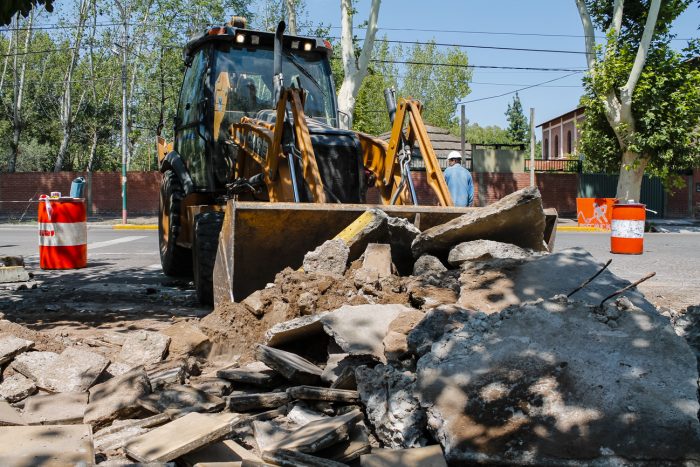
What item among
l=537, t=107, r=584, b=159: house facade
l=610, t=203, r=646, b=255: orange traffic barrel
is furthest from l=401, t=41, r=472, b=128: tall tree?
l=610, t=203, r=646, b=255: orange traffic barrel

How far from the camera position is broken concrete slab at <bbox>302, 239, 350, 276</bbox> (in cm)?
577

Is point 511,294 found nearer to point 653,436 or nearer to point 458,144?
point 653,436

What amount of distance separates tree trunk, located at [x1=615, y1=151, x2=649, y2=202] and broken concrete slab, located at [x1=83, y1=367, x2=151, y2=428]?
19.4m

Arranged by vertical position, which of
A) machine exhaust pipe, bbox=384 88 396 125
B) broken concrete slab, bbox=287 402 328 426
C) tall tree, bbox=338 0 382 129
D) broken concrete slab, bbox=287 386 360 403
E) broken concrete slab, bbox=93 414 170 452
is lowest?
broken concrete slab, bbox=93 414 170 452

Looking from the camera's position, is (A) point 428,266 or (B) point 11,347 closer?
(B) point 11,347

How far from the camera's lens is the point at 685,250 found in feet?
45.4

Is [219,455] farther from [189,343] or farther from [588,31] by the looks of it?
[588,31]

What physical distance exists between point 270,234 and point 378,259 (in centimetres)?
100

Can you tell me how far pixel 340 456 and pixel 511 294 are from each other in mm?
2106

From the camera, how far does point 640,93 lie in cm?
1981

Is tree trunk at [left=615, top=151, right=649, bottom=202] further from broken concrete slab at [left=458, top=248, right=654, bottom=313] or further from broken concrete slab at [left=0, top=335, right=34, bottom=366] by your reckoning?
broken concrete slab at [left=0, top=335, right=34, bottom=366]

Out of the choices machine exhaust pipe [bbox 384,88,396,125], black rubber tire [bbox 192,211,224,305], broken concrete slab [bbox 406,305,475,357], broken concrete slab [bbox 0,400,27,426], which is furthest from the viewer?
machine exhaust pipe [bbox 384,88,396,125]

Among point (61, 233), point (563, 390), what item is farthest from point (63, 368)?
point (61, 233)

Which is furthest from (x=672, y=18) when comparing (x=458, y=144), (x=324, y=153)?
(x=324, y=153)
